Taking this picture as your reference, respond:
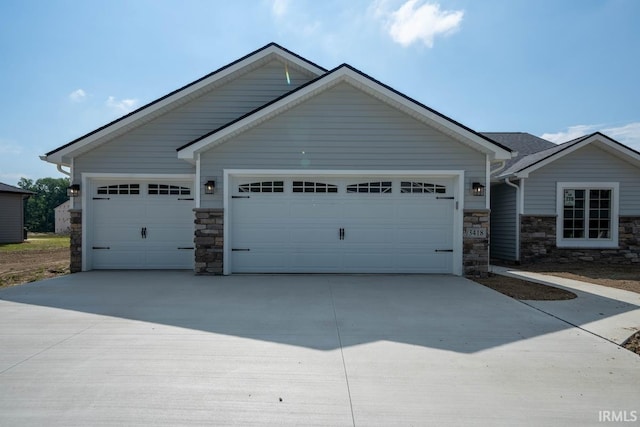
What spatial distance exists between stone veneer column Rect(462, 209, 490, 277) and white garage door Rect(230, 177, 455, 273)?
36cm

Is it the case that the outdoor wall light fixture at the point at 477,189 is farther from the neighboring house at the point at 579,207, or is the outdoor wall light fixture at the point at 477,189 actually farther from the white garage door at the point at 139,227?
the white garage door at the point at 139,227

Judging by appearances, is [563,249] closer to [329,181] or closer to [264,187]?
[329,181]

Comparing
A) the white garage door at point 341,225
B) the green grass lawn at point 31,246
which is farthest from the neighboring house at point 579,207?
the green grass lawn at point 31,246

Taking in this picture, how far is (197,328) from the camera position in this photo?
15.6 ft

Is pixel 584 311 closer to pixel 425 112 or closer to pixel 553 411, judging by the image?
pixel 553 411

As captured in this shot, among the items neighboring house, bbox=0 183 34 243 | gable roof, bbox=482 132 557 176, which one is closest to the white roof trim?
gable roof, bbox=482 132 557 176

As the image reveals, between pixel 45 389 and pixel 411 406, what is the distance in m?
3.04

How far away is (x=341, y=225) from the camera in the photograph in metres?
8.85

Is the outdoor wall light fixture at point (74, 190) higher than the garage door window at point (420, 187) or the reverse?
the reverse

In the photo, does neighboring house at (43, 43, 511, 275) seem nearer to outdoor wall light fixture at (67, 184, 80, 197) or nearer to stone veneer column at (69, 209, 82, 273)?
stone veneer column at (69, 209, 82, 273)

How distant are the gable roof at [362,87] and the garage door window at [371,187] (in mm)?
1736

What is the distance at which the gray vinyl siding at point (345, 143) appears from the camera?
28.3 ft

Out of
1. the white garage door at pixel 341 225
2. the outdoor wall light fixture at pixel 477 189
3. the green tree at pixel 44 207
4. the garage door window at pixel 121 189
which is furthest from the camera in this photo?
the green tree at pixel 44 207

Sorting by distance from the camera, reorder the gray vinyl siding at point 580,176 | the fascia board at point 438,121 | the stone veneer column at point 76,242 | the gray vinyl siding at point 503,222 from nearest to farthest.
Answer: the fascia board at point 438,121 < the stone veneer column at point 76,242 < the gray vinyl siding at point 580,176 < the gray vinyl siding at point 503,222
